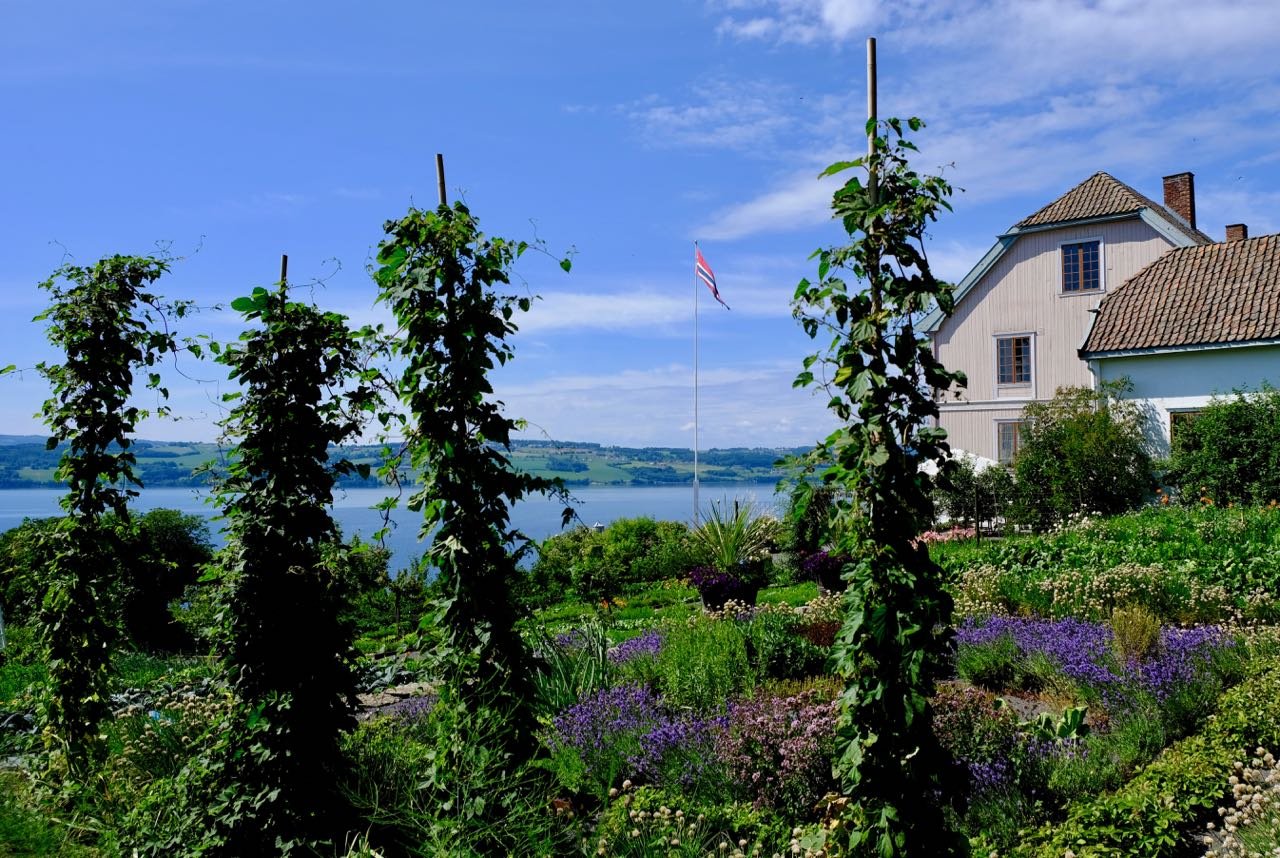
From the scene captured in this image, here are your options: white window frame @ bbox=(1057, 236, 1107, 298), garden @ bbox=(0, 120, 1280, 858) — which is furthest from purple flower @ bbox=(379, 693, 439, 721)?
white window frame @ bbox=(1057, 236, 1107, 298)

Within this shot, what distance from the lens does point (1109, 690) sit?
580 cm

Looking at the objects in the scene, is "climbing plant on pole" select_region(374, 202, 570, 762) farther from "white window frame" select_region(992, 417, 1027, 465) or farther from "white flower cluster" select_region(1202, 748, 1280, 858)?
"white window frame" select_region(992, 417, 1027, 465)

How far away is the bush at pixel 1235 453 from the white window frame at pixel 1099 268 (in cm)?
498

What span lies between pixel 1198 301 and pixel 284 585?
2113 cm

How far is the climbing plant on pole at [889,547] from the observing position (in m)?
3.50

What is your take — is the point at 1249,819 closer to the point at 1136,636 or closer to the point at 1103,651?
the point at 1103,651

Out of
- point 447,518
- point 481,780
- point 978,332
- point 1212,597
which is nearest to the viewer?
point 481,780

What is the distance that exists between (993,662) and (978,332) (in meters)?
18.9

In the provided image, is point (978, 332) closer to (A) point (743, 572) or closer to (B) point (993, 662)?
(A) point (743, 572)

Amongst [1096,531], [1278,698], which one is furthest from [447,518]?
[1096,531]

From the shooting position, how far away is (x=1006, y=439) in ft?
76.2

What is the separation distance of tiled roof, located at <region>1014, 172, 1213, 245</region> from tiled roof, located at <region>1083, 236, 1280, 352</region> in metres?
1.45

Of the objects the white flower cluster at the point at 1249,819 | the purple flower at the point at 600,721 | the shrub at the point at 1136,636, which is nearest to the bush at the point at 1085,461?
the shrub at the point at 1136,636

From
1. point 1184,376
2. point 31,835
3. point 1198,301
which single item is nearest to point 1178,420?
→ point 1184,376
